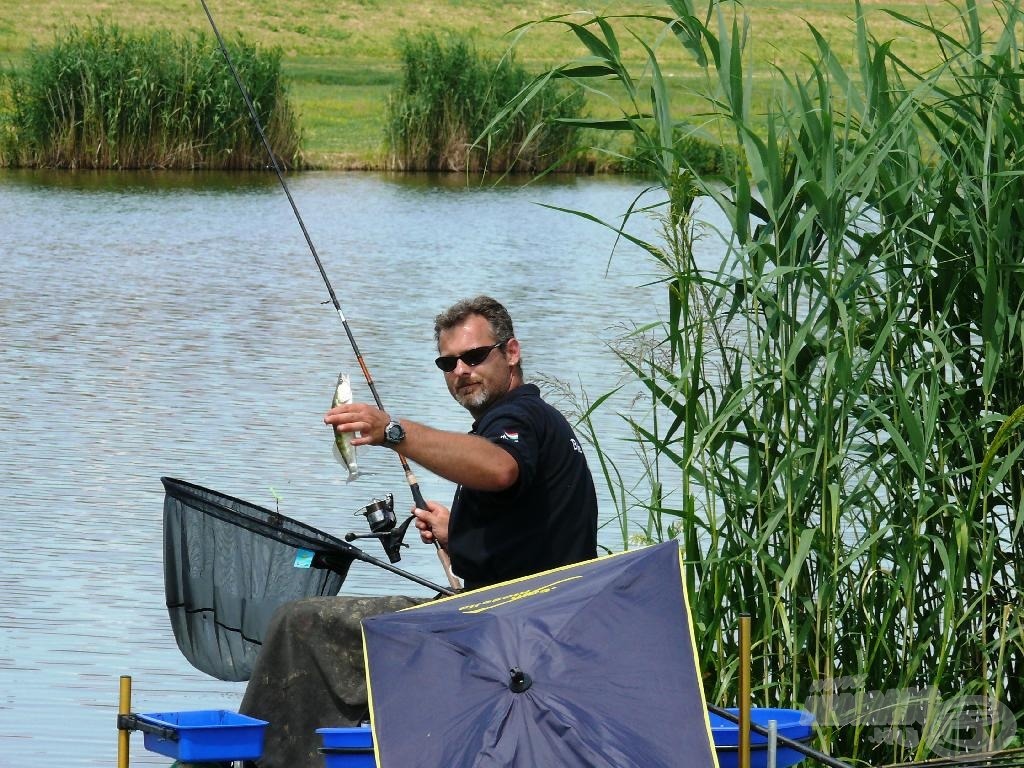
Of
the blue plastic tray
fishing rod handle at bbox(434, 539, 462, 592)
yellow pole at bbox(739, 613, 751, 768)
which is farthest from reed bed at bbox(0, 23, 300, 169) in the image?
yellow pole at bbox(739, 613, 751, 768)

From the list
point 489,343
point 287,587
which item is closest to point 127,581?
point 287,587

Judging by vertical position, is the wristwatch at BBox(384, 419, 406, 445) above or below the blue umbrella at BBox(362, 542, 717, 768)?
above

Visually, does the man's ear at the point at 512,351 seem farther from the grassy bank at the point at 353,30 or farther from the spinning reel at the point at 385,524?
the grassy bank at the point at 353,30

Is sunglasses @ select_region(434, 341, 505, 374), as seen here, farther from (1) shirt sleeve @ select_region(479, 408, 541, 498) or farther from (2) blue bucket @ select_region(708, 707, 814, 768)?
(2) blue bucket @ select_region(708, 707, 814, 768)

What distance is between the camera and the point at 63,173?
24.3 metres

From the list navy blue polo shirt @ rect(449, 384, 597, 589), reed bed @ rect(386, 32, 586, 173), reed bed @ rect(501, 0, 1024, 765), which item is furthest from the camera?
reed bed @ rect(386, 32, 586, 173)

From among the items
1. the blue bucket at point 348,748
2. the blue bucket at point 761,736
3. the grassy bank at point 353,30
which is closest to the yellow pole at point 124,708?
the blue bucket at point 348,748

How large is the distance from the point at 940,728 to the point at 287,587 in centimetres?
154

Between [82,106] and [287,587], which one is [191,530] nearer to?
[287,587]

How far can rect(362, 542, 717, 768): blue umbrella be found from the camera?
3.03 metres

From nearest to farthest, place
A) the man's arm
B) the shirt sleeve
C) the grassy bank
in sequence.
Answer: the man's arm, the shirt sleeve, the grassy bank

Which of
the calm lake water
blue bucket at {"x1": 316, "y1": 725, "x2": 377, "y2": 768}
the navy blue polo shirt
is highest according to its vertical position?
the navy blue polo shirt

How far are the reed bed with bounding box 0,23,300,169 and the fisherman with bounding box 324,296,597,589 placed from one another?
19916 millimetres

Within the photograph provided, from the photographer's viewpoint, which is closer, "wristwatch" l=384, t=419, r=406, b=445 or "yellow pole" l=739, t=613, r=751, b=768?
"yellow pole" l=739, t=613, r=751, b=768
